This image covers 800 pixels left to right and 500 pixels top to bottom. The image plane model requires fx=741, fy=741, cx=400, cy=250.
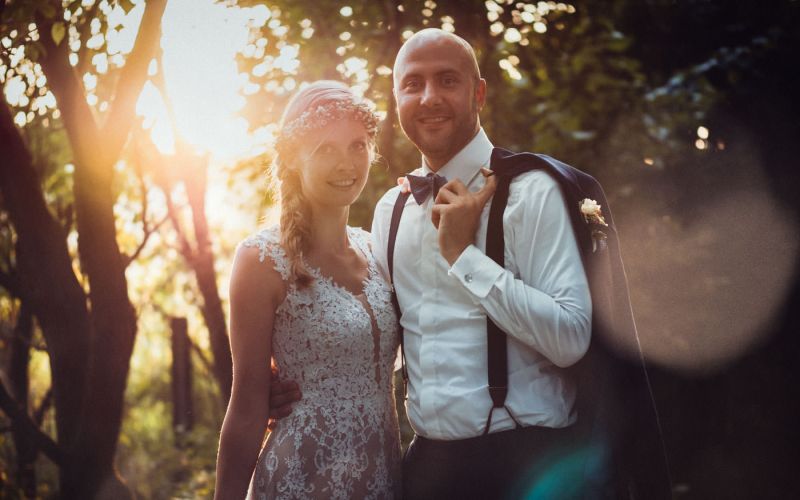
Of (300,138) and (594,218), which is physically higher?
(300,138)

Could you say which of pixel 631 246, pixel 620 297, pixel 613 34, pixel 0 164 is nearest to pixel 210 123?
pixel 0 164

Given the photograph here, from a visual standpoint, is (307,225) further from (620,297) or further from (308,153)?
(620,297)

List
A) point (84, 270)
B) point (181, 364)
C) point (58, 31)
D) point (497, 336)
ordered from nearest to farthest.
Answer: point (497, 336) < point (58, 31) < point (84, 270) < point (181, 364)

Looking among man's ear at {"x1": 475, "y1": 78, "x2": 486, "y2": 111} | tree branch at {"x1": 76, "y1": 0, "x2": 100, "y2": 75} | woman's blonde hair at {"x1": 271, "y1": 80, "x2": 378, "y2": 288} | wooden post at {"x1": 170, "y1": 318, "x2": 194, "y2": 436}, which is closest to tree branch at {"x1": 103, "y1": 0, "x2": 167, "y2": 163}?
tree branch at {"x1": 76, "y1": 0, "x2": 100, "y2": 75}

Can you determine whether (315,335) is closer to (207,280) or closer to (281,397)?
(281,397)

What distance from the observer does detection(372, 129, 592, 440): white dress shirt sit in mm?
2355

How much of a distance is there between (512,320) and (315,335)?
0.73 meters

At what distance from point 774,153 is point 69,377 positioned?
5040 mm

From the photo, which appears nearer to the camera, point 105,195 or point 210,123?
point 105,195

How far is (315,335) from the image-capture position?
2654 mm

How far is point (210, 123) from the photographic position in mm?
5789

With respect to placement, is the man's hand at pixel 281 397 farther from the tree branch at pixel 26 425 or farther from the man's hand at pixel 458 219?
the tree branch at pixel 26 425

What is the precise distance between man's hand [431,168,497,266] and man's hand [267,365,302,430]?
0.74m

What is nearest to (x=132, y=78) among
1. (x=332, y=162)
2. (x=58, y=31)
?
(x=58, y=31)
